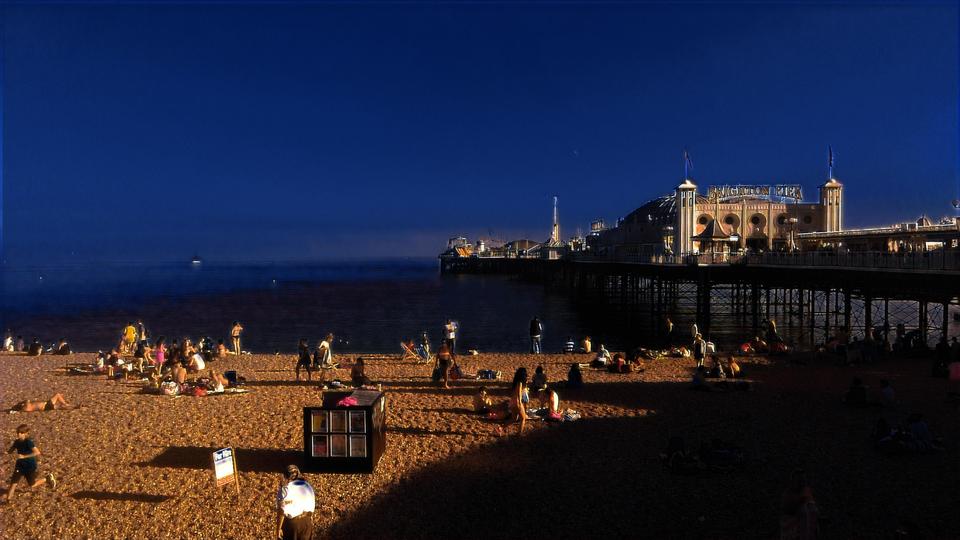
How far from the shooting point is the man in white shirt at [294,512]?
574 cm

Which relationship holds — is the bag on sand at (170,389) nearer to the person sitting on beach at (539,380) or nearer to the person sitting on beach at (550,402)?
the person sitting on beach at (539,380)

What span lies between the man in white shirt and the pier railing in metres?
17.5

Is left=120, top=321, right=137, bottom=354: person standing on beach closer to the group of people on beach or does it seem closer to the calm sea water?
the calm sea water

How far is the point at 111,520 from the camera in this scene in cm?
673

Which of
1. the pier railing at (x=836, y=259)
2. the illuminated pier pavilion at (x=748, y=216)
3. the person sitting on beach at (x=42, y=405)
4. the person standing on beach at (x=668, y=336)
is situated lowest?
the person standing on beach at (x=668, y=336)

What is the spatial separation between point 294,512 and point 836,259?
2356cm

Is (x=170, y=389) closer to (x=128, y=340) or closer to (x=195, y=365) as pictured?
(x=195, y=365)

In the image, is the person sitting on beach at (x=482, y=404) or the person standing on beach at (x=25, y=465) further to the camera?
the person sitting on beach at (x=482, y=404)

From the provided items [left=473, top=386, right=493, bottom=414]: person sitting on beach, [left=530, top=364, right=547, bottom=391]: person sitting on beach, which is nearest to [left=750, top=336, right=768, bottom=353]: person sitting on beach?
[left=530, top=364, right=547, bottom=391]: person sitting on beach

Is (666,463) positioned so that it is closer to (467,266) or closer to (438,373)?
(438,373)

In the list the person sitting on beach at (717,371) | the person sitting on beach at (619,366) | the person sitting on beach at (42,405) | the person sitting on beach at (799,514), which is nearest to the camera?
the person sitting on beach at (799,514)

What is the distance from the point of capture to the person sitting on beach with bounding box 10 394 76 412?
11.2 meters

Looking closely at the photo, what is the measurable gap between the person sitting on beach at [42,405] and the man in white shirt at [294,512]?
845 centimetres

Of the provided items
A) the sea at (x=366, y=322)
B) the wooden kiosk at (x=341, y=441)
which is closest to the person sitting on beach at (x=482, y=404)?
the wooden kiosk at (x=341, y=441)
